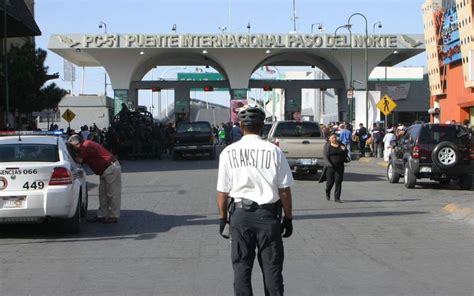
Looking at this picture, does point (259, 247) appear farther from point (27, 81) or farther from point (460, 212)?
point (27, 81)

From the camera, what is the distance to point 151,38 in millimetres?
44500

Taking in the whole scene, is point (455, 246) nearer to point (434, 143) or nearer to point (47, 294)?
point (47, 294)

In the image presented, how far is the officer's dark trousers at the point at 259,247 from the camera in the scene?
5.23 m

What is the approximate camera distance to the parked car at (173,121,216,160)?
33.0m

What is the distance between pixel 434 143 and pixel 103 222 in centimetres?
1004

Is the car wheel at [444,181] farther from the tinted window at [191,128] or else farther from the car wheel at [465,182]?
the tinted window at [191,128]

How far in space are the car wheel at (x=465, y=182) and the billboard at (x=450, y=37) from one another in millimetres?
12286

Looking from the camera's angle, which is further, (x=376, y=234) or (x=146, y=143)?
(x=146, y=143)

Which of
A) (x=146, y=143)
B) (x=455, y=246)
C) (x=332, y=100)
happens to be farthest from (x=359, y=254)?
(x=332, y=100)

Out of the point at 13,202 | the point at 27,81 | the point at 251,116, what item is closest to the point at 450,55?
the point at 27,81

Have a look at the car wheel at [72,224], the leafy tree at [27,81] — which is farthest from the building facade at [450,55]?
the car wheel at [72,224]

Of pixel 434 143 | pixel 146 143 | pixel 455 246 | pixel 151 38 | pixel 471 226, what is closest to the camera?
pixel 455 246

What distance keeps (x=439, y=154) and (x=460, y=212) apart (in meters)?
4.68

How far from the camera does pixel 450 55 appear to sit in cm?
3108
